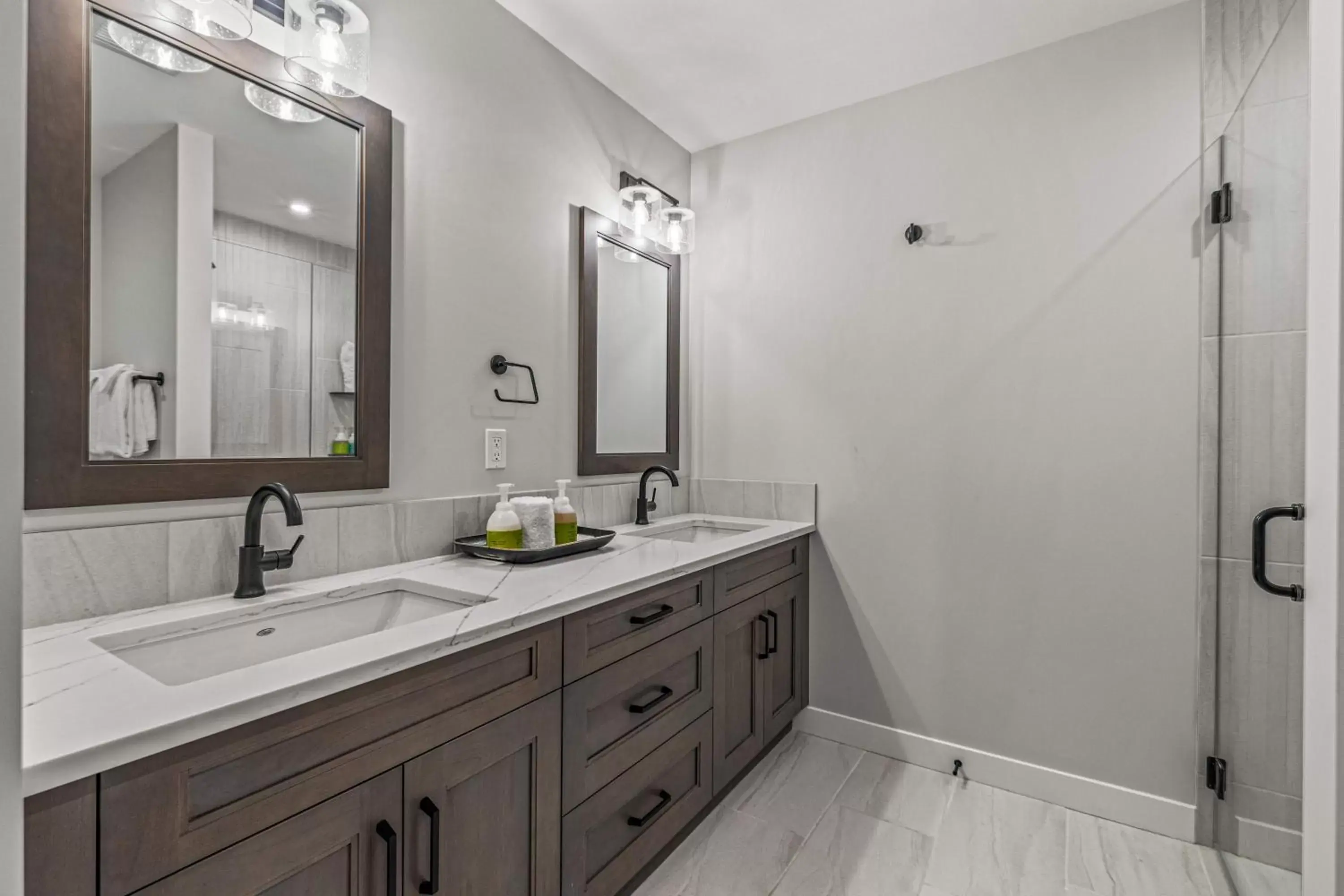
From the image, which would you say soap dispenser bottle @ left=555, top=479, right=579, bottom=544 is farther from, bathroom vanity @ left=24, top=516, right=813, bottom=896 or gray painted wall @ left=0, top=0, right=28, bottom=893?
gray painted wall @ left=0, top=0, right=28, bottom=893

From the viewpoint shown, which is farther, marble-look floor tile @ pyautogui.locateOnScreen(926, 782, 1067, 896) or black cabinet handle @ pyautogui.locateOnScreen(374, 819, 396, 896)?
marble-look floor tile @ pyautogui.locateOnScreen(926, 782, 1067, 896)

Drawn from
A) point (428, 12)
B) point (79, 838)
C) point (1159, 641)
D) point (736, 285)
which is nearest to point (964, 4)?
point (736, 285)

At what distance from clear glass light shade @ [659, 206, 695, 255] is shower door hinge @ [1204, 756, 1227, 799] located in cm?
229

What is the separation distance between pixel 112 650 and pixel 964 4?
2569 mm

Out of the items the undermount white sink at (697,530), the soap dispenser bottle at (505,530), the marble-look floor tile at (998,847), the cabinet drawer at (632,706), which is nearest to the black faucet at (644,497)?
the undermount white sink at (697,530)

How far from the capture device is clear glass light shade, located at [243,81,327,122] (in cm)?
132

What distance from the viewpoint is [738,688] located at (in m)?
2.00

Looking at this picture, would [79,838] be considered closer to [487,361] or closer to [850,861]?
[487,361]

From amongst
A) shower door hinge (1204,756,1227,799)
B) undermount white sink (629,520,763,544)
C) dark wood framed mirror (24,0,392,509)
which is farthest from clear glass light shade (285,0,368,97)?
shower door hinge (1204,756,1227,799)

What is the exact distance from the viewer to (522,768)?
120 centimetres

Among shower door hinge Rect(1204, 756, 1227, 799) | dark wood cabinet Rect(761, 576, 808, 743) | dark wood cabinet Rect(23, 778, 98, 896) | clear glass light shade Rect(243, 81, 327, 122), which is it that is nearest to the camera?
dark wood cabinet Rect(23, 778, 98, 896)

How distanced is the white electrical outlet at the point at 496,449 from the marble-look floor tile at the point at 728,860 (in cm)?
118

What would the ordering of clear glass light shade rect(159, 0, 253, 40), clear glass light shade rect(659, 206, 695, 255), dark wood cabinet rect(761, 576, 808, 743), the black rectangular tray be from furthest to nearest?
clear glass light shade rect(659, 206, 695, 255)
dark wood cabinet rect(761, 576, 808, 743)
the black rectangular tray
clear glass light shade rect(159, 0, 253, 40)

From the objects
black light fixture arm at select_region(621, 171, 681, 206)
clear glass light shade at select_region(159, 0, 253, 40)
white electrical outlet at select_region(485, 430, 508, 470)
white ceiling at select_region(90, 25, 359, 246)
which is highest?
black light fixture arm at select_region(621, 171, 681, 206)
